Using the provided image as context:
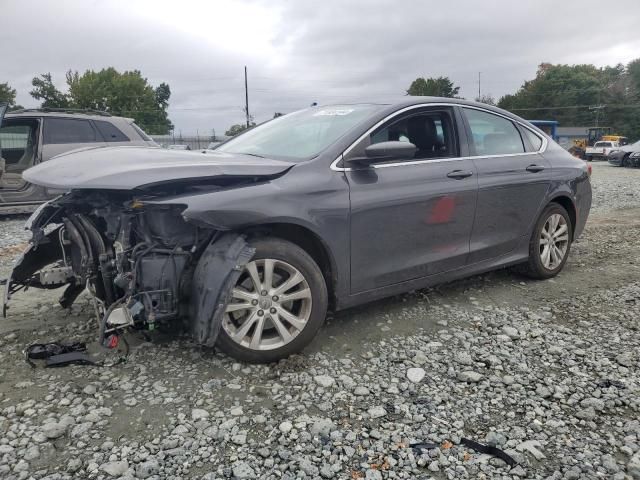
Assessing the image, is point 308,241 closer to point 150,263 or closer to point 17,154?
point 150,263

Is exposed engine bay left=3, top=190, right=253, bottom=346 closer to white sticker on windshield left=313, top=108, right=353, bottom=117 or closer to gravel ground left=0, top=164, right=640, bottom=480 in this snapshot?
gravel ground left=0, top=164, right=640, bottom=480

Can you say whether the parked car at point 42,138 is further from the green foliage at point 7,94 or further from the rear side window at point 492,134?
the green foliage at point 7,94

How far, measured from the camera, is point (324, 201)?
10.2ft

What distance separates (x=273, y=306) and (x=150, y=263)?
737 millimetres

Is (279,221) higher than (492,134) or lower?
lower

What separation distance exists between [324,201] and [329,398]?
3.85 ft

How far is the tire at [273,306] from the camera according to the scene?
Answer: 113 inches

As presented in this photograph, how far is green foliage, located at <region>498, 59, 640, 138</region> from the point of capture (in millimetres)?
74438

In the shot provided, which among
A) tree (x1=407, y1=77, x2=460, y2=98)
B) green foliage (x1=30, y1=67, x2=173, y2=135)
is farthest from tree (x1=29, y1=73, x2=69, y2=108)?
tree (x1=407, y1=77, x2=460, y2=98)

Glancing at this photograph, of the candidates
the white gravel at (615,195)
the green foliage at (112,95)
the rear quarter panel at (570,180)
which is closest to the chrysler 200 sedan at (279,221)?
the rear quarter panel at (570,180)

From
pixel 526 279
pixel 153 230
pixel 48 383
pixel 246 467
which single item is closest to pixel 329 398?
pixel 246 467

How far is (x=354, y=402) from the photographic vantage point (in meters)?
2.66

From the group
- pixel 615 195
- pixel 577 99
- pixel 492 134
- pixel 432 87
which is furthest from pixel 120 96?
pixel 577 99

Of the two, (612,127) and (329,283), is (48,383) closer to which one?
(329,283)
